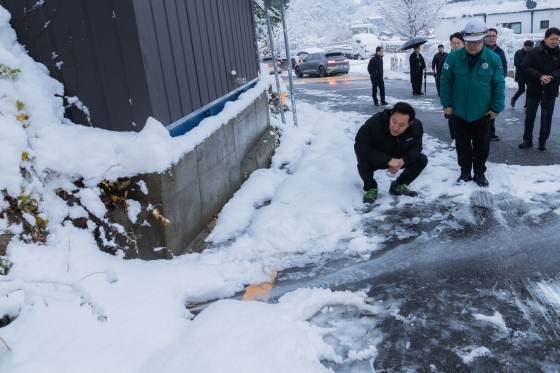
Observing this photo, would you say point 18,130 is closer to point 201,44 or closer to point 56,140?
point 56,140

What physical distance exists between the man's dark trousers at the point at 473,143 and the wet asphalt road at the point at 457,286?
1.80ft

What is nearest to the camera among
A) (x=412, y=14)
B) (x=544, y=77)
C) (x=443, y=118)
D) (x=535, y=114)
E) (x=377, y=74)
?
(x=544, y=77)

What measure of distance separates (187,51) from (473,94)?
10.2ft

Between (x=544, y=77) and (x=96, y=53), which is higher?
(x=96, y=53)

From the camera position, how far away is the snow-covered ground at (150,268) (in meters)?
2.38

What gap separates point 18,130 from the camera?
3115 mm

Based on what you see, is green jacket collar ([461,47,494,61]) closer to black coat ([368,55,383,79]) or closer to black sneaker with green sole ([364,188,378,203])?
black sneaker with green sole ([364,188,378,203])

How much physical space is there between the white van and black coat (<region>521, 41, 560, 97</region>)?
1309 inches

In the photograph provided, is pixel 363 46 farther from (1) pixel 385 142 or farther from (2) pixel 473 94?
(1) pixel 385 142

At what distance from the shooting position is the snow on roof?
3700cm

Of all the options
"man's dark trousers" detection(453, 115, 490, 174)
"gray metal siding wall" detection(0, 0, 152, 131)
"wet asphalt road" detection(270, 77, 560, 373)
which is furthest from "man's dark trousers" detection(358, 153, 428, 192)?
"gray metal siding wall" detection(0, 0, 152, 131)

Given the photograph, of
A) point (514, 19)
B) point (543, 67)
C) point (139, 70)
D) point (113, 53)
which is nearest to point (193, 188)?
point (139, 70)

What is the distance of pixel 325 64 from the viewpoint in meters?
25.5

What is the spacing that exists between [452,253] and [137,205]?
2.60 m
